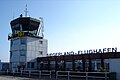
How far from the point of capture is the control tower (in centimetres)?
5488

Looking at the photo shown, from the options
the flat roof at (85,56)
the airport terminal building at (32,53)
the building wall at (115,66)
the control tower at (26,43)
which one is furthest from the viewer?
the control tower at (26,43)

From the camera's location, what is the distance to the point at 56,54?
5106 cm

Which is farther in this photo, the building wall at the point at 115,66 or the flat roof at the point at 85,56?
the flat roof at the point at 85,56

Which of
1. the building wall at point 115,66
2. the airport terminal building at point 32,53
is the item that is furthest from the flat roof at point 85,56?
the building wall at point 115,66

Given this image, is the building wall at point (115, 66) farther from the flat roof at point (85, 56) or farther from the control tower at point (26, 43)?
the control tower at point (26, 43)

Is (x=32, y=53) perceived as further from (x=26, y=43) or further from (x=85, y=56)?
(x=85, y=56)

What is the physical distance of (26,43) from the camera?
55188 millimetres

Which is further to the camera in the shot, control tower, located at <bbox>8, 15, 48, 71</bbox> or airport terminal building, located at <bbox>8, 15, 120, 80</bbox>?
control tower, located at <bbox>8, 15, 48, 71</bbox>

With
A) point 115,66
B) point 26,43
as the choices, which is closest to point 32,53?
point 26,43

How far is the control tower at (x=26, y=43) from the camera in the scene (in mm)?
54875

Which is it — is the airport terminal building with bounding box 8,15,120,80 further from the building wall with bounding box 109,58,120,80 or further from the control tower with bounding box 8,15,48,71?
the building wall with bounding box 109,58,120,80

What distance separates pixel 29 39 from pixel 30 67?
6.64 metres

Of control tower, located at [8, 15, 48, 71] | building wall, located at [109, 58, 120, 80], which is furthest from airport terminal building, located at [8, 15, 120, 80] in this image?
building wall, located at [109, 58, 120, 80]

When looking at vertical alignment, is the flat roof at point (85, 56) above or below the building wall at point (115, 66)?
above
